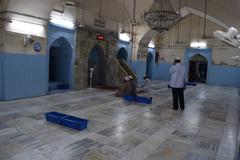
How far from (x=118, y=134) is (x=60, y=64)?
6286mm

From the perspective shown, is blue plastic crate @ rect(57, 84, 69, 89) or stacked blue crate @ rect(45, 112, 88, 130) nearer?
stacked blue crate @ rect(45, 112, 88, 130)

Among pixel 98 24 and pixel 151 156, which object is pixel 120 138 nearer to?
pixel 151 156

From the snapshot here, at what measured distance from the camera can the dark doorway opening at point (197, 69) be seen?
55.2ft

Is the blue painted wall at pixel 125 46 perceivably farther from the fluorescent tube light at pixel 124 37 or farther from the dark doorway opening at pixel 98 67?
the dark doorway opening at pixel 98 67

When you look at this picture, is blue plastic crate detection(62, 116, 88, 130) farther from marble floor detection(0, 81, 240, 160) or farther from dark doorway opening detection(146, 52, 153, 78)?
dark doorway opening detection(146, 52, 153, 78)

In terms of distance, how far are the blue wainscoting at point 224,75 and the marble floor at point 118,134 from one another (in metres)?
9.47

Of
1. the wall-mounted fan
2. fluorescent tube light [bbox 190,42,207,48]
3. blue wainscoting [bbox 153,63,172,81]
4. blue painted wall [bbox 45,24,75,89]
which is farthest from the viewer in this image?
blue wainscoting [bbox 153,63,172,81]

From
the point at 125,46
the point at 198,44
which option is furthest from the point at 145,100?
the point at 198,44

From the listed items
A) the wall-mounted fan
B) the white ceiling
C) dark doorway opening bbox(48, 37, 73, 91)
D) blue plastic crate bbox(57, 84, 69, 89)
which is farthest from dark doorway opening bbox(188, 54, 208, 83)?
the wall-mounted fan

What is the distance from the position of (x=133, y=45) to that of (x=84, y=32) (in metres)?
4.24

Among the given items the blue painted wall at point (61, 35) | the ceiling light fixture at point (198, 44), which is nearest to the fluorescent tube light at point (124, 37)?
the blue painted wall at point (61, 35)

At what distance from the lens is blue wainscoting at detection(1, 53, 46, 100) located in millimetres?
6473

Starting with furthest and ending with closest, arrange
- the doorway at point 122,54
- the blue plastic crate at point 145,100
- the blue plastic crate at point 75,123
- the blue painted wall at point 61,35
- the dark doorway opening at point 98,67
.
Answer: the doorway at point 122,54 → the dark doorway opening at point 98,67 → the blue painted wall at point 61,35 → the blue plastic crate at point 145,100 → the blue plastic crate at point 75,123

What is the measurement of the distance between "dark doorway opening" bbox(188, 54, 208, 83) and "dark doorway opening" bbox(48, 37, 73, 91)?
10893mm
